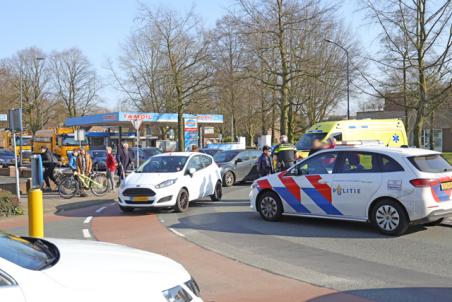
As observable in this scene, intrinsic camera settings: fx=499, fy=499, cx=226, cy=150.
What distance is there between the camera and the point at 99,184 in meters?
17.1

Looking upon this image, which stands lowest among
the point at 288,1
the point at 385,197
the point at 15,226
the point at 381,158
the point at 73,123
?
the point at 15,226

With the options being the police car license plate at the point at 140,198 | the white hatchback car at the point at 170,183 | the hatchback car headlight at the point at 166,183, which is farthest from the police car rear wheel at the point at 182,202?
the police car license plate at the point at 140,198

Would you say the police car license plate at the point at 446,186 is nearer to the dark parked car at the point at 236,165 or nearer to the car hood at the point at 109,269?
the car hood at the point at 109,269

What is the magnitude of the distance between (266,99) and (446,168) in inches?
1463

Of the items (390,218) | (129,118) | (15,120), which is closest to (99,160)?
(129,118)

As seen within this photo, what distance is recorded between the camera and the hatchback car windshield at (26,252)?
10.1ft

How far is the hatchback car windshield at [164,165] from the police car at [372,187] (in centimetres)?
342

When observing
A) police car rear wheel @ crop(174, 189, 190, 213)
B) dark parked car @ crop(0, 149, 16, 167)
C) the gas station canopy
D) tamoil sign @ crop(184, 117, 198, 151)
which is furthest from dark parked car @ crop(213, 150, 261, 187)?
dark parked car @ crop(0, 149, 16, 167)

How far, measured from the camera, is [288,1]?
102 feet

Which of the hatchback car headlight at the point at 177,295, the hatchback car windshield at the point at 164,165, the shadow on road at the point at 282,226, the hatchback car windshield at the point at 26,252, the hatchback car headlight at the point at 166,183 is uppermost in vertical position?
the hatchback car windshield at the point at 164,165

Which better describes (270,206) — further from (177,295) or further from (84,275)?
(84,275)

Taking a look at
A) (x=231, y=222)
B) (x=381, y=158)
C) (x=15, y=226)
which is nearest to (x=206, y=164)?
(x=231, y=222)

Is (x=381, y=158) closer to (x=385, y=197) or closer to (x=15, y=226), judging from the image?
(x=385, y=197)

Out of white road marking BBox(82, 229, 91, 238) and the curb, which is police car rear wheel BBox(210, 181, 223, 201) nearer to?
the curb
